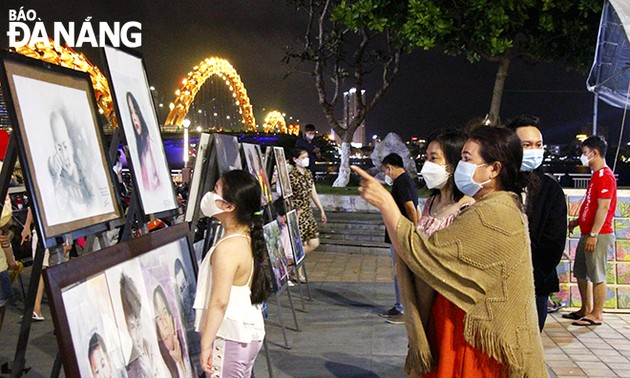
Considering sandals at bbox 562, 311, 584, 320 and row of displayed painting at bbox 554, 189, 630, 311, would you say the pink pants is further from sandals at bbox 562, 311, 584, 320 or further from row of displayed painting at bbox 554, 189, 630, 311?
row of displayed painting at bbox 554, 189, 630, 311

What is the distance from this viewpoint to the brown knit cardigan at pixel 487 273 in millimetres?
2230

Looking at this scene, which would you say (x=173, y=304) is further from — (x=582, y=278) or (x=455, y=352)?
(x=582, y=278)

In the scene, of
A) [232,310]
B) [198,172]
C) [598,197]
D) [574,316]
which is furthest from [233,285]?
[574,316]

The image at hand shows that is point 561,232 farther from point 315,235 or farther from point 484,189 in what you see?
point 315,235

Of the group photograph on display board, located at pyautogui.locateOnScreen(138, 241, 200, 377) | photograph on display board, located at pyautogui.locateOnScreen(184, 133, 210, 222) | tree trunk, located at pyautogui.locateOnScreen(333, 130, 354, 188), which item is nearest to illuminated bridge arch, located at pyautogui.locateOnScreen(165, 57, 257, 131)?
tree trunk, located at pyautogui.locateOnScreen(333, 130, 354, 188)

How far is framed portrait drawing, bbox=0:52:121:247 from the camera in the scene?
2.16 meters

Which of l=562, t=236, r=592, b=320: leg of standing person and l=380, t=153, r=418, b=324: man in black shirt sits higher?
l=380, t=153, r=418, b=324: man in black shirt

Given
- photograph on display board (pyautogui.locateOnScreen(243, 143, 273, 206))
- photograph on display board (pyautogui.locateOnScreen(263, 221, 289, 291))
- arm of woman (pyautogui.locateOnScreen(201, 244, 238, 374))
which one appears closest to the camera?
arm of woman (pyautogui.locateOnScreen(201, 244, 238, 374))

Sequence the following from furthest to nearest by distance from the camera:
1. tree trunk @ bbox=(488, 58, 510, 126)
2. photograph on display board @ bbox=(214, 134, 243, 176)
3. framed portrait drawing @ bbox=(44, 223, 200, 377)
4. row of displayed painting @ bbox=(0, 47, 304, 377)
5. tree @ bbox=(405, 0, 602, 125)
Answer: tree trunk @ bbox=(488, 58, 510, 126) < tree @ bbox=(405, 0, 602, 125) < photograph on display board @ bbox=(214, 134, 243, 176) < row of displayed painting @ bbox=(0, 47, 304, 377) < framed portrait drawing @ bbox=(44, 223, 200, 377)

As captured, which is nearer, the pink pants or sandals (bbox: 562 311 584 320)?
the pink pants

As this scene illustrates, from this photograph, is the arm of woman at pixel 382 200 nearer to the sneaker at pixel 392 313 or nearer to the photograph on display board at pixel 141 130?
the photograph on display board at pixel 141 130

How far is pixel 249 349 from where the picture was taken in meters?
2.98

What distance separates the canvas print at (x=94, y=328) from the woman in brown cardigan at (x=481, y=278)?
3.40ft

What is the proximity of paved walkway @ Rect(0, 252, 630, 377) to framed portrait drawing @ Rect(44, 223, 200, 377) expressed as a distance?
7.56 feet
